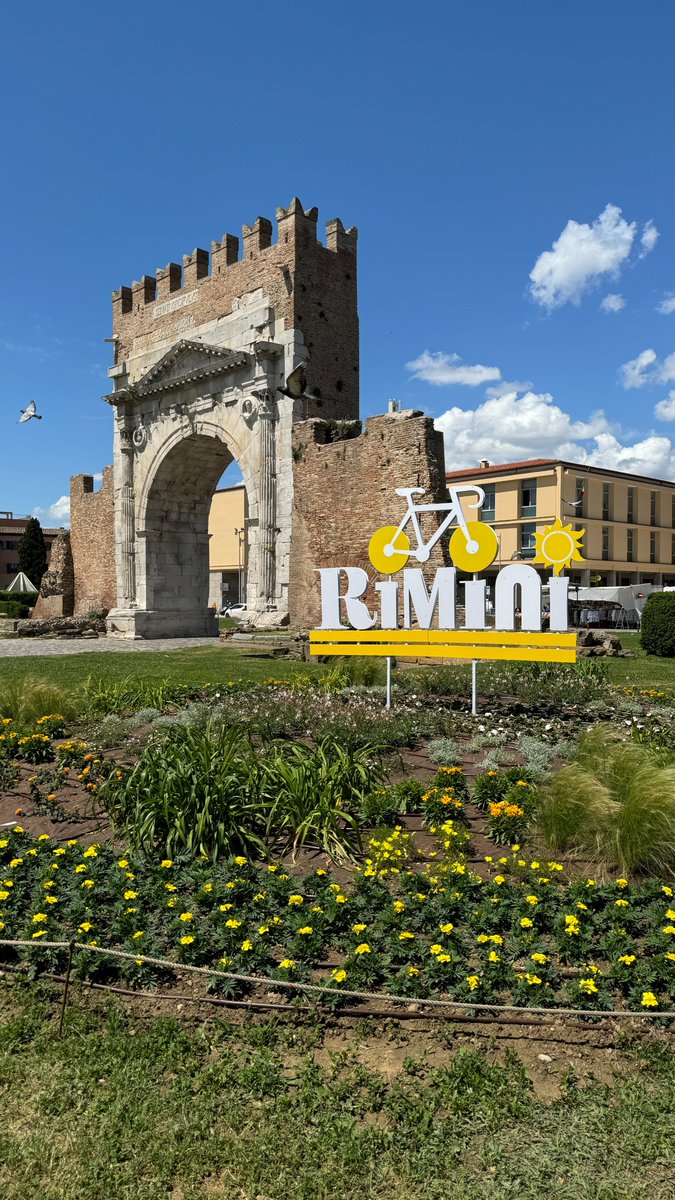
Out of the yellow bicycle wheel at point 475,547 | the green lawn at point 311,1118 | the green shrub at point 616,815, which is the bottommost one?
the green lawn at point 311,1118

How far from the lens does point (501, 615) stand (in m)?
9.31

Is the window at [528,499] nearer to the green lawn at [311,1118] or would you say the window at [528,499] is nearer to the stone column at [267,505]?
the stone column at [267,505]

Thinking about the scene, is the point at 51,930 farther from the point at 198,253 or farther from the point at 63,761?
the point at 198,253

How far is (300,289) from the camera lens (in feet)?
62.4

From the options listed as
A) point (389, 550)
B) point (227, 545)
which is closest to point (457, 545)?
point (389, 550)

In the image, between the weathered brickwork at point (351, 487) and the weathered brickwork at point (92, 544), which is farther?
the weathered brickwork at point (92, 544)

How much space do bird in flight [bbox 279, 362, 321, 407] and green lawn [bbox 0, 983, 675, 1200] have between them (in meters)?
17.2

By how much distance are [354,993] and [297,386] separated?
17.4 metres

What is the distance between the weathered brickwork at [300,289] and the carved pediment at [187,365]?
701 millimetres

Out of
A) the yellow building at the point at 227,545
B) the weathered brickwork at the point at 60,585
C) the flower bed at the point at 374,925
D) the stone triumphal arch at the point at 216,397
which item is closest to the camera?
the flower bed at the point at 374,925

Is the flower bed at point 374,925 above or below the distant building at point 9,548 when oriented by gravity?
below

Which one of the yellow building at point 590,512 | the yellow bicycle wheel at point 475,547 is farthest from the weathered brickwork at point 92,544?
the yellow building at point 590,512

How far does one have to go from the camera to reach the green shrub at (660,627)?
16.2 meters

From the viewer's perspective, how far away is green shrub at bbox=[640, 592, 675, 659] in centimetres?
1625
